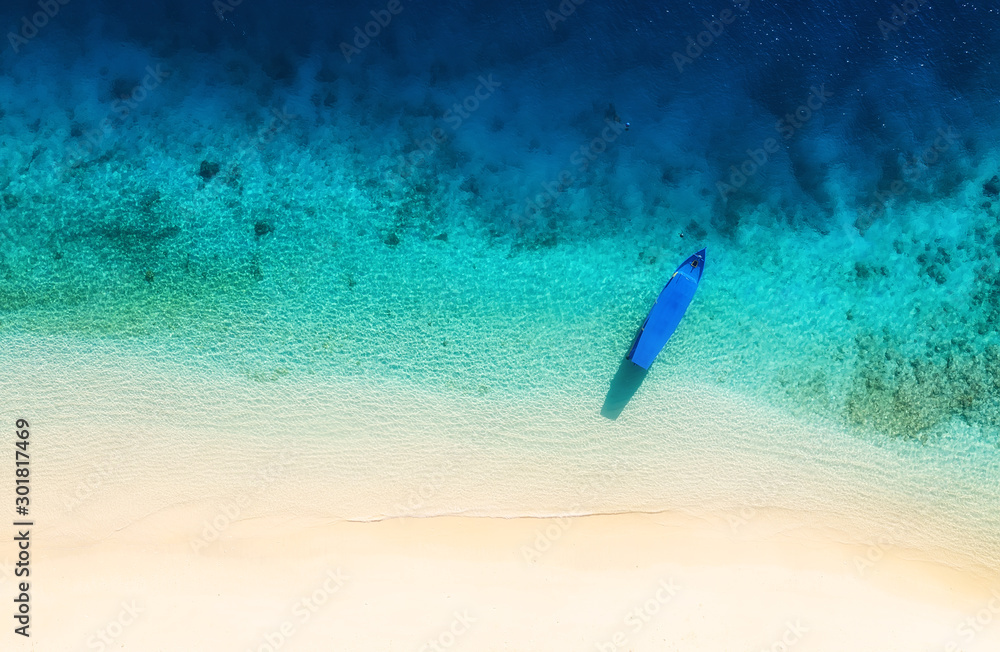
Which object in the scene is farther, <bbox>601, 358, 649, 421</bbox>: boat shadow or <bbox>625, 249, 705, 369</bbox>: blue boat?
<bbox>601, 358, 649, 421</bbox>: boat shadow

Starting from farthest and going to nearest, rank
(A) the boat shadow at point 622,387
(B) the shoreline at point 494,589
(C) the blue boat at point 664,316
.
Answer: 1. (A) the boat shadow at point 622,387
2. (C) the blue boat at point 664,316
3. (B) the shoreline at point 494,589

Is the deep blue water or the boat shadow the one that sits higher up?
the deep blue water

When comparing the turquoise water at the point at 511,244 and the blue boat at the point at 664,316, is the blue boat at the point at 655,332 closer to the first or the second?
the blue boat at the point at 664,316

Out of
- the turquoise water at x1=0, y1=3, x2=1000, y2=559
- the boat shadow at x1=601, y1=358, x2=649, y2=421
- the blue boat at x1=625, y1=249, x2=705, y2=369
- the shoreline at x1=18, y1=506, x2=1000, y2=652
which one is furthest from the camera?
the boat shadow at x1=601, y1=358, x2=649, y2=421

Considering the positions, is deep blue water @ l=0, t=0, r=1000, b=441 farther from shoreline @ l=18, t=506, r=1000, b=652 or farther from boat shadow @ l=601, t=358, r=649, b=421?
shoreline @ l=18, t=506, r=1000, b=652

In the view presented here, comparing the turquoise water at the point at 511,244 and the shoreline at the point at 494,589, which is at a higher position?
the turquoise water at the point at 511,244

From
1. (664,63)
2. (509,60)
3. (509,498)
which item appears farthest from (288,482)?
(664,63)

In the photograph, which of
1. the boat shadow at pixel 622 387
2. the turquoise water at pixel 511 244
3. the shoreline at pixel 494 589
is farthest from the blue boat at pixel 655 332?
the shoreline at pixel 494 589

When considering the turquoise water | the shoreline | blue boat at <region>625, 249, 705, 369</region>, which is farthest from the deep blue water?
the shoreline
